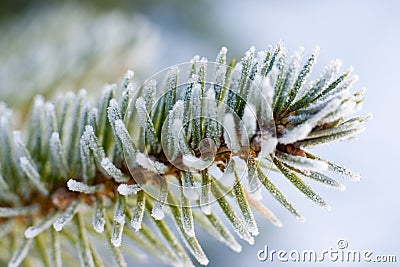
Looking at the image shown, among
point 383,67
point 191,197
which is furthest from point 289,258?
point 383,67

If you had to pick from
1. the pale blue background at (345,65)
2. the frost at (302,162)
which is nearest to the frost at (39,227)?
the frost at (302,162)

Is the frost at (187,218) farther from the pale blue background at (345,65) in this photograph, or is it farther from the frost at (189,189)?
the pale blue background at (345,65)

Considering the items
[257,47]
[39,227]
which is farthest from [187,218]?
[257,47]

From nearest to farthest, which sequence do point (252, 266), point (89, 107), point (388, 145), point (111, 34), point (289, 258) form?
1. point (89, 107)
2. point (289, 258)
3. point (111, 34)
4. point (252, 266)
5. point (388, 145)

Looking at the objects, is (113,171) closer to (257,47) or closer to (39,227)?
(39,227)

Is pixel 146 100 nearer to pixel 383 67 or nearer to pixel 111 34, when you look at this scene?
pixel 111 34

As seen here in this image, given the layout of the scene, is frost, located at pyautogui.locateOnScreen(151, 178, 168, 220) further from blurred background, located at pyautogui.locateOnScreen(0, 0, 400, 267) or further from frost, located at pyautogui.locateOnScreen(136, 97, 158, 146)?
blurred background, located at pyautogui.locateOnScreen(0, 0, 400, 267)

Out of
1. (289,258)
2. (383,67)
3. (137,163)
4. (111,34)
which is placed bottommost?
(289,258)

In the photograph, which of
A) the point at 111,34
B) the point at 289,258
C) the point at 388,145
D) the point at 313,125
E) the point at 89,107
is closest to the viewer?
the point at 313,125
